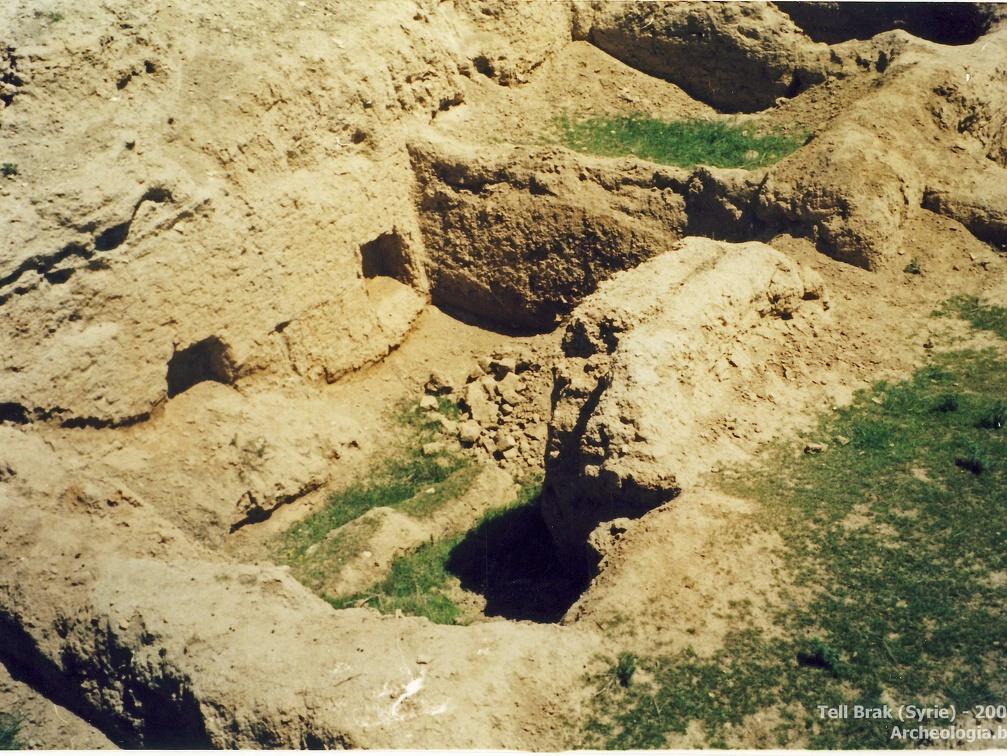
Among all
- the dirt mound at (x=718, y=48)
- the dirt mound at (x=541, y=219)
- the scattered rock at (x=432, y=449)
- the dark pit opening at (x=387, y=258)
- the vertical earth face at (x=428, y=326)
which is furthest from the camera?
the dirt mound at (x=718, y=48)

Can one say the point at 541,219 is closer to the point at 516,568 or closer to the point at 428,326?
the point at 428,326

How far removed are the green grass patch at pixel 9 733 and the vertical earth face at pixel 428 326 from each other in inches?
1.7

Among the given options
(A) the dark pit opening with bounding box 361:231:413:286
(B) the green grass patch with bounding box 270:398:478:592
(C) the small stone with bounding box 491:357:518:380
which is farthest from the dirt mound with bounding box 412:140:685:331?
(B) the green grass patch with bounding box 270:398:478:592

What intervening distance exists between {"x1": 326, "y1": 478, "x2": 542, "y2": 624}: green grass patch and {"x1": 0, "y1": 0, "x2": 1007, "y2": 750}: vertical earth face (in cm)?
6

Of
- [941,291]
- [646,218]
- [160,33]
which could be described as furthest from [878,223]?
[160,33]

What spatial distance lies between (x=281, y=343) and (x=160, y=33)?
483 centimetres

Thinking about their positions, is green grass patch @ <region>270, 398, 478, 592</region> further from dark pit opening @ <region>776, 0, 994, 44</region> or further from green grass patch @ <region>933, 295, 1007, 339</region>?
dark pit opening @ <region>776, 0, 994, 44</region>

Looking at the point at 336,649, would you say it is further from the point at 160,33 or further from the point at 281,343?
the point at 160,33

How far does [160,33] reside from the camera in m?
15.1

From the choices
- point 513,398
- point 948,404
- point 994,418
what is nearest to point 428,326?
point 513,398

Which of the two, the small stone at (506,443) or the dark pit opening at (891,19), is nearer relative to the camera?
the small stone at (506,443)

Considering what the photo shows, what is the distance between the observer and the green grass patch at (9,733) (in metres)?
11.9

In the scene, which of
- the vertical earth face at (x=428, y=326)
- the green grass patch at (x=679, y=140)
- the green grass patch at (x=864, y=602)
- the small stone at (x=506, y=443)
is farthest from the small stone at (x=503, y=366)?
the green grass patch at (x=864, y=602)

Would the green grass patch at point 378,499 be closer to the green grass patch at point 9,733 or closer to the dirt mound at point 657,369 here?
the dirt mound at point 657,369
